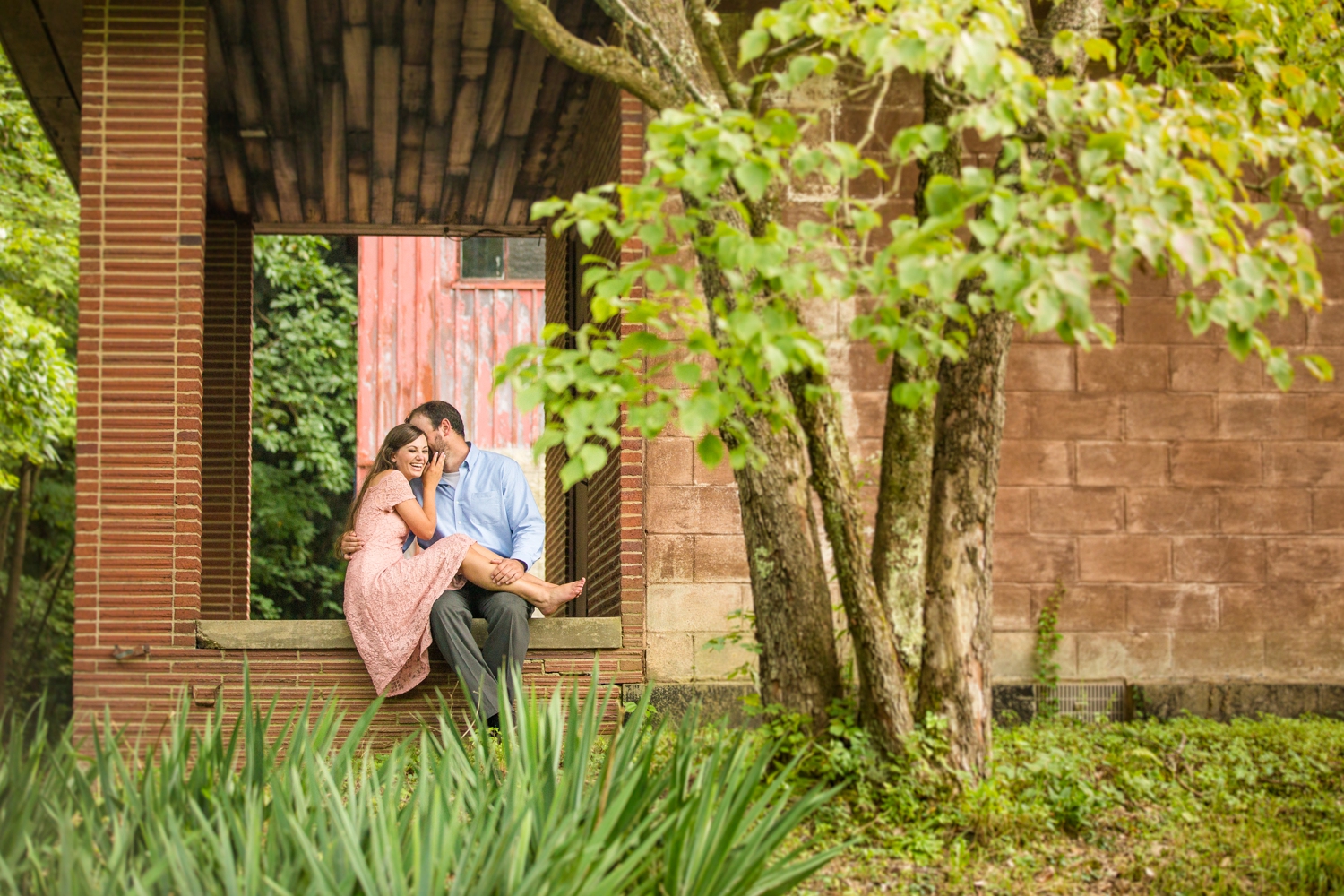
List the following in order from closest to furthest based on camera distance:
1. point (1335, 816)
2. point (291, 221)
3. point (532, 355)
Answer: point (532, 355) < point (1335, 816) < point (291, 221)

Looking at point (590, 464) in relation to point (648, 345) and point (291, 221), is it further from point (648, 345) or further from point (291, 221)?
point (291, 221)

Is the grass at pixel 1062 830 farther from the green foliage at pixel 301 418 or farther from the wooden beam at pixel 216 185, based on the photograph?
the green foliage at pixel 301 418

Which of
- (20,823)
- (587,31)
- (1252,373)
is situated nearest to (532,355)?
(20,823)

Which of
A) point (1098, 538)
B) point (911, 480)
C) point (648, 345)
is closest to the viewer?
point (648, 345)

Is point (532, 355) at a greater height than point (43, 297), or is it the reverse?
point (43, 297)

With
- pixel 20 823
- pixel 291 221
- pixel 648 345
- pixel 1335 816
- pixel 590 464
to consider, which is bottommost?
pixel 1335 816

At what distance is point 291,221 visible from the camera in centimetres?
1138

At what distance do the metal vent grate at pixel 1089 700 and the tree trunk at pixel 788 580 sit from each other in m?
2.71

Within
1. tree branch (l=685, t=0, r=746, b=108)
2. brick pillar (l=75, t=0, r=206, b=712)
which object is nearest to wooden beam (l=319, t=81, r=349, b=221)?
brick pillar (l=75, t=0, r=206, b=712)

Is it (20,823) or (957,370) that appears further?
(957,370)

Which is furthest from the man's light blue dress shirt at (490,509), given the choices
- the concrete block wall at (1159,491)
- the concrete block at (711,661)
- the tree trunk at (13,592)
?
the tree trunk at (13,592)

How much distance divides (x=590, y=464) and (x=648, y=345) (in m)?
0.42

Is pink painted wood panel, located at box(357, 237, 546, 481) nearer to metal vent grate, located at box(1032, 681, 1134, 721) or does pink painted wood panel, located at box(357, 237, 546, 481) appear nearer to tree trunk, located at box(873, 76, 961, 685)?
metal vent grate, located at box(1032, 681, 1134, 721)

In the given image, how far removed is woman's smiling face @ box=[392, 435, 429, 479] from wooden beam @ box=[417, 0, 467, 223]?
2.70 meters
